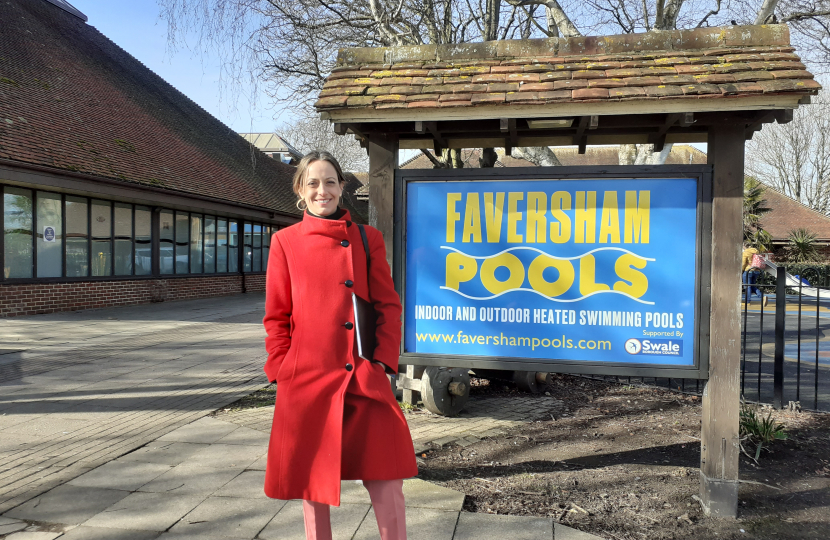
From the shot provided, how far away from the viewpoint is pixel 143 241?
1697 cm

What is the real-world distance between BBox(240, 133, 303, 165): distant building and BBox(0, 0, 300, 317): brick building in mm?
11864

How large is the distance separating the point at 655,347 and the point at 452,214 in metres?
1.56

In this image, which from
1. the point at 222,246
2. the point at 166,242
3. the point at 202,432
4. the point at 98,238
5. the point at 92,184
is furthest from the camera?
the point at 222,246

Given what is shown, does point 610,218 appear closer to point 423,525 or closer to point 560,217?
point 560,217

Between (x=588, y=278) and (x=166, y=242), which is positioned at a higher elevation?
(x=166, y=242)

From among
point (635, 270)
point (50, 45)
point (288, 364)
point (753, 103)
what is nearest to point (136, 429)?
point (288, 364)

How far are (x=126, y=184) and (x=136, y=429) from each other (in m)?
11.1

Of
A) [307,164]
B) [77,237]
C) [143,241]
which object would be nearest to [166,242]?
[143,241]

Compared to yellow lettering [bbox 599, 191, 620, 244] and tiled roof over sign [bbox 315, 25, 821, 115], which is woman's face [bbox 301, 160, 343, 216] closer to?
tiled roof over sign [bbox 315, 25, 821, 115]

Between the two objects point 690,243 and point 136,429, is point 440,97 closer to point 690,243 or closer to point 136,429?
point 690,243

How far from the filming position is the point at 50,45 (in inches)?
697

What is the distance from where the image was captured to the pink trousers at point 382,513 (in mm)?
2320

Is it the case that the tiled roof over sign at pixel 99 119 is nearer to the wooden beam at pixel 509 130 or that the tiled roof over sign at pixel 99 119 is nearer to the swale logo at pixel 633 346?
the wooden beam at pixel 509 130

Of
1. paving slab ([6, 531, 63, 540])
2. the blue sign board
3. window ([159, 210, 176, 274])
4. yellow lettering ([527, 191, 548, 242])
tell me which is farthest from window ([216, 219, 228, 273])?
yellow lettering ([527, 191, 548, 242])
